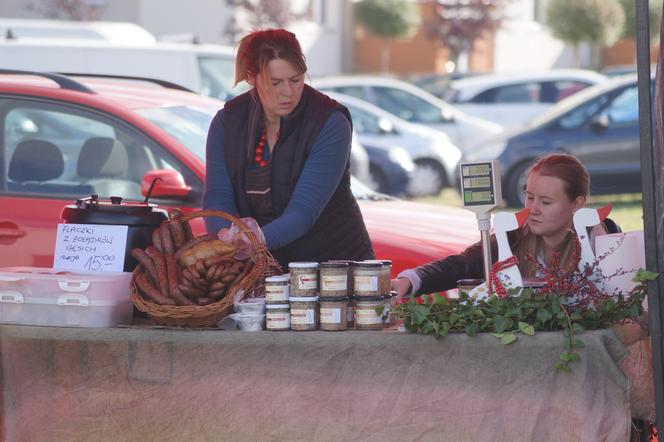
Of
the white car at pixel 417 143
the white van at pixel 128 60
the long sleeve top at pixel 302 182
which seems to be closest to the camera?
the long sleeve top at pixel 302 182

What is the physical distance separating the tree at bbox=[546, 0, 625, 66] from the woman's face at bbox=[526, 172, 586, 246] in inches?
1318

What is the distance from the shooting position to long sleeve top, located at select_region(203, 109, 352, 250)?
398 centimetres

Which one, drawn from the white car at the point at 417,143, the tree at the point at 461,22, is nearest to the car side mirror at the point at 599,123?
the white car at the point at 417,143

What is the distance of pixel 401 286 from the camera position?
3.98 metres

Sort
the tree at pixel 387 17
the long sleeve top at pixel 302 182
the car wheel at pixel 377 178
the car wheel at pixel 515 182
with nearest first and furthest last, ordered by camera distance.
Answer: the long sleeve top at pixel 302 182 → the car wheel at pixel 515 182 → the car wheel at pixel 377 178 → the tree at pixel 387 17

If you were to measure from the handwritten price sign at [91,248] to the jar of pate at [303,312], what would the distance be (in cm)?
68

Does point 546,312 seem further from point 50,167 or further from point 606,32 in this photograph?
point 606,32

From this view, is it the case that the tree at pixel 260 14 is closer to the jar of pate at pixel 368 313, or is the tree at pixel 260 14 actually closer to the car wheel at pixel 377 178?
the car wheel at pixel 377 178

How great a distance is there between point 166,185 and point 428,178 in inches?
384

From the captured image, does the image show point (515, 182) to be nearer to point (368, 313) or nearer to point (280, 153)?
point (280, 153)

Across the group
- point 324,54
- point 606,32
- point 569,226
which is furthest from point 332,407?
point 606,32

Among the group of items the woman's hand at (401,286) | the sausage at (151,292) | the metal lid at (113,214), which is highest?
the metal lid at (113,214)

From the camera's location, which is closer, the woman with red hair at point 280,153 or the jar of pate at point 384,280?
the jar of pate at point 384,280

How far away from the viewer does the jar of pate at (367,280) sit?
355 cm
